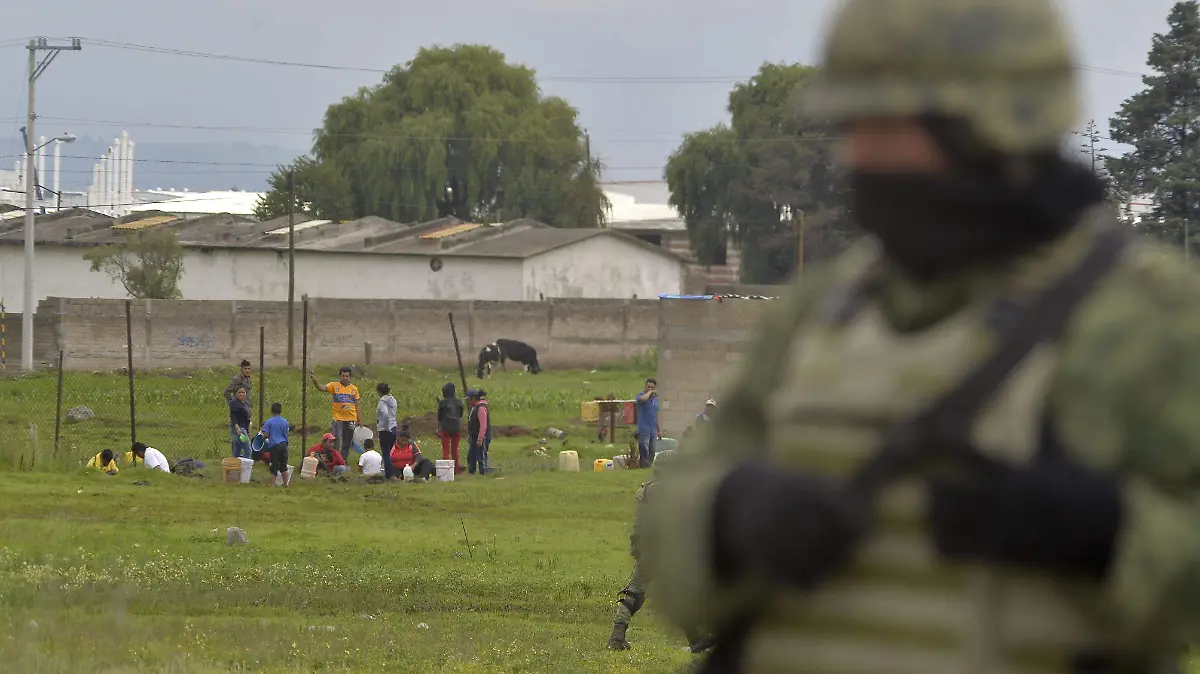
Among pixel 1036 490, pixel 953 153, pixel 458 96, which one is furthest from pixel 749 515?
pixel 458 96

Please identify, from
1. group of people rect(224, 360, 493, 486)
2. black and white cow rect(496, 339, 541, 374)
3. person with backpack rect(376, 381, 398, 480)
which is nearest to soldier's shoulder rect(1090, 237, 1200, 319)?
group of people rect(224, 360, 493, 486)

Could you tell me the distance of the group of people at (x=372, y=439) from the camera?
88.4 ft

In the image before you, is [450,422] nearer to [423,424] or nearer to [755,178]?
[423,424]

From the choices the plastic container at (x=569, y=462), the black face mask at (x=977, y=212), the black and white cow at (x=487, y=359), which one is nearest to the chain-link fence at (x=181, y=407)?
the black and white cow at (x=487, y=359)

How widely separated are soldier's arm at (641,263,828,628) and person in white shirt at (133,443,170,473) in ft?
79.4

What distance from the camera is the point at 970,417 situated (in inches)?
81.0

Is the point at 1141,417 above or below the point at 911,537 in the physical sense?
above

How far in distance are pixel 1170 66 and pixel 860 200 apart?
2617 cm

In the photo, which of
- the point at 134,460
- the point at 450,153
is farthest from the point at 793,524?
the point at 450,153

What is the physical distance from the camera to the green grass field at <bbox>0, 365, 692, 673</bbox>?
11062 millimetres

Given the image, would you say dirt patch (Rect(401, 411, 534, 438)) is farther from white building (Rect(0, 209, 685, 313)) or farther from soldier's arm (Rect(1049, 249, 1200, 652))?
soldier's arm (Rect(1049, 249, 1200, 652))

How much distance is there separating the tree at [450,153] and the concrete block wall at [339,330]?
29.0 meters

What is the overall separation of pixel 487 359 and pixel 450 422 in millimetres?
25331

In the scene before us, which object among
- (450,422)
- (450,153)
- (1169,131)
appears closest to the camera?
(1169,131)
